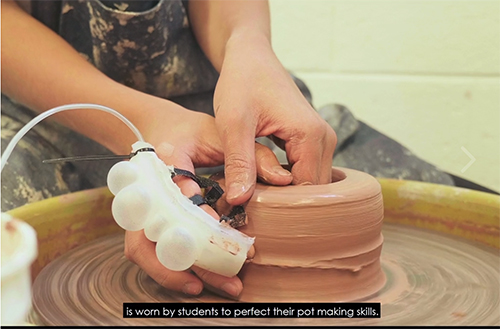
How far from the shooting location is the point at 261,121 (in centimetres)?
77

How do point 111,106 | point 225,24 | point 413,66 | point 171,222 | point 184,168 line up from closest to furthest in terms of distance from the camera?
point 171,222 < point 184,168 < point 111,106 < point 225,24 < point 413,66

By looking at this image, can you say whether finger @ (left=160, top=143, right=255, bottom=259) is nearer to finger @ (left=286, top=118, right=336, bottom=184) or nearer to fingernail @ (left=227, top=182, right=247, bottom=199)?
fingernail @ (left=227, top=182, right=247, bottom=199)

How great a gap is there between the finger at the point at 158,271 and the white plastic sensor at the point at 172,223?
1.7 inches

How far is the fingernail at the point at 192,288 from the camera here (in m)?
0.69

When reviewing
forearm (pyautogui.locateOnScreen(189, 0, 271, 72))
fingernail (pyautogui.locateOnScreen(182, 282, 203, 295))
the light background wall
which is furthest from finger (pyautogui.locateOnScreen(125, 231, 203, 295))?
the light background wall

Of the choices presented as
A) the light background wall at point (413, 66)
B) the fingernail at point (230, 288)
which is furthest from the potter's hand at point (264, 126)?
the light background wall at point (413, 66)

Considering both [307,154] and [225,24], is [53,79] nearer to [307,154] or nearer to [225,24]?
[225,24]

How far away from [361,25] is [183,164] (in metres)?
1.53

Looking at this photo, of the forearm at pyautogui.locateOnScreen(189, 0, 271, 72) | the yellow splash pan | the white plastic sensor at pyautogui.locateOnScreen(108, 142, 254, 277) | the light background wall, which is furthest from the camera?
the light background wall

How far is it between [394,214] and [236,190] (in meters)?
0.50

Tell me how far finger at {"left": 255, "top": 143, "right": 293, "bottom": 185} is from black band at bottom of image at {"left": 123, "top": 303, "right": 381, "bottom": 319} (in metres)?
0.16

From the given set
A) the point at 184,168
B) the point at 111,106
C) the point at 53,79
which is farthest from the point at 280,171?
the point at 53,79

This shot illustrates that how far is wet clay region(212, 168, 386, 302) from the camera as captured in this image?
0.68 metres

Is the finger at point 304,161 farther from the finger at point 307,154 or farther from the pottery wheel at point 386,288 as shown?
the pottery wheel at point 386,288
